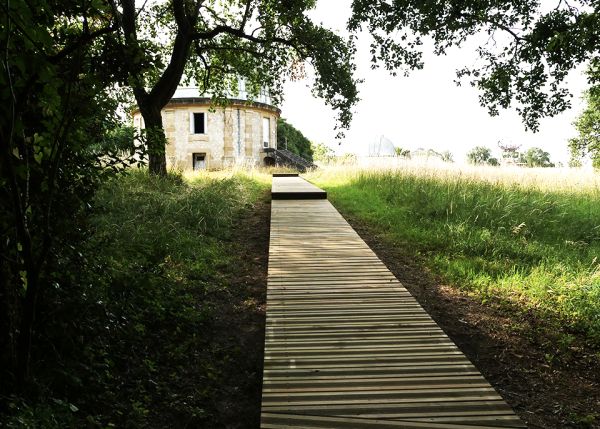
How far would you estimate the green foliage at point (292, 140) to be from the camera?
39688mm

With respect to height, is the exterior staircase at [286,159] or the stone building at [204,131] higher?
the stone building at [204,131]

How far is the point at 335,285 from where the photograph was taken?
3828 mm

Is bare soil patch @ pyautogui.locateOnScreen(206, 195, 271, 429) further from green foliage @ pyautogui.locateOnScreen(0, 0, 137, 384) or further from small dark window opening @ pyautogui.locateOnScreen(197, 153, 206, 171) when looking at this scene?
small dark window opening @ pyautogui.locateOnScreen(197, 153, 206, 171)

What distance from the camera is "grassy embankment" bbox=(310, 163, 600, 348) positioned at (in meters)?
4.31

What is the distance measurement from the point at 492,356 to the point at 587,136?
28.5 metres

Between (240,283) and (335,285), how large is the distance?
138cm

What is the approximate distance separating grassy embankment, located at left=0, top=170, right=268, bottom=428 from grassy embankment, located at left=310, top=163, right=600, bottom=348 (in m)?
2.74

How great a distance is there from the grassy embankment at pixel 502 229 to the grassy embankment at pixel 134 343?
2.74 metres

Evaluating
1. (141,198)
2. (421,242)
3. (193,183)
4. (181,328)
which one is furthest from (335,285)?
(193,183)

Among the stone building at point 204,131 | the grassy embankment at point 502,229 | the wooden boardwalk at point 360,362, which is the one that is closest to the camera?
the wooden boardwalk at point 360,362

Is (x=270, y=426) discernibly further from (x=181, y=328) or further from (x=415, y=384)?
(x=181, y=328)

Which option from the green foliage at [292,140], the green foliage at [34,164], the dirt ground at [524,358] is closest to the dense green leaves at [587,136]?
the green foliage at [292,140]

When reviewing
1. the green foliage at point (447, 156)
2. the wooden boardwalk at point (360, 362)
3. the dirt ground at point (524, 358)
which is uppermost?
the green foliage at point (447, 156)

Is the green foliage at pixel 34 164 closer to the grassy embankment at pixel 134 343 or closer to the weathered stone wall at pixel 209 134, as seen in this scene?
the grassy embankment at pixel 134 343
